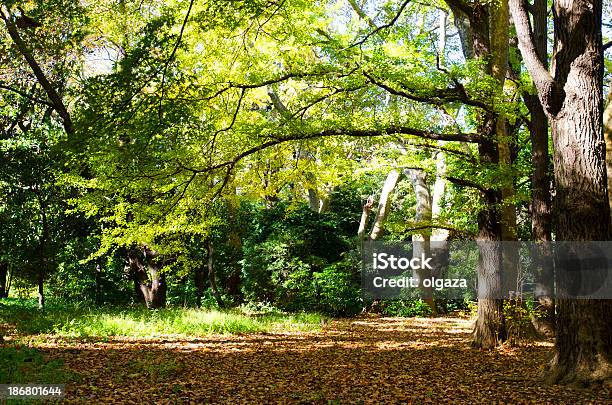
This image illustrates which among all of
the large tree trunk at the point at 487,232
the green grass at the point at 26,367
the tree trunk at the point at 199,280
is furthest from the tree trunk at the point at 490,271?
the tree trunk at the point at 199,280

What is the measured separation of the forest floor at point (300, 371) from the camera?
552cm

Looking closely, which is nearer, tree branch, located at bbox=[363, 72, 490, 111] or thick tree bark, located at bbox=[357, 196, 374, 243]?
tree branch, located at bbox=[363, 72, 490, 111]

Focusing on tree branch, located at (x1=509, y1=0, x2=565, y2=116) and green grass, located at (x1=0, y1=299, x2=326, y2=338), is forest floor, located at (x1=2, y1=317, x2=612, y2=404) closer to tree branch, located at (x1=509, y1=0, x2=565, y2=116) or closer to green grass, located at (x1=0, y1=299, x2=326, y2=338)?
green grass, located at (x1=0, y1=299, x2=326, y2=338)

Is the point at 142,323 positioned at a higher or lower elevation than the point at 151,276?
lower

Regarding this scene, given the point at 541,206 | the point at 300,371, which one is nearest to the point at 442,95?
the point at 541,206

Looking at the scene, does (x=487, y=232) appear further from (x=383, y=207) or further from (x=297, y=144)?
(x=383, y=207)

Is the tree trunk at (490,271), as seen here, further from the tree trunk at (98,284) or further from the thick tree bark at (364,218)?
the tree trunk at (98,284)

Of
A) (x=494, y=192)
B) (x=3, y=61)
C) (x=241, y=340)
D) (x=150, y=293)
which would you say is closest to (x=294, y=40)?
(x=494, y=192)

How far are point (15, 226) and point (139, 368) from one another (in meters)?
9.63

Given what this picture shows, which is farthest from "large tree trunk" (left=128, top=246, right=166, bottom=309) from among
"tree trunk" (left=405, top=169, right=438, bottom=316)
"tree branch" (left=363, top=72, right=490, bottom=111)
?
"tree branch" (left=363, top=72, right=490, bottom=111)

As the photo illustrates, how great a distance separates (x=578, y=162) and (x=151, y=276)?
11.5 meters

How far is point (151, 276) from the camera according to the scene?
48.4ft

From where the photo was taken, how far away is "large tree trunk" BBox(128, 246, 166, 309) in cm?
1423

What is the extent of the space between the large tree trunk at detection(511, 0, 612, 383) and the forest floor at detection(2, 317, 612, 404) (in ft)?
1.30
